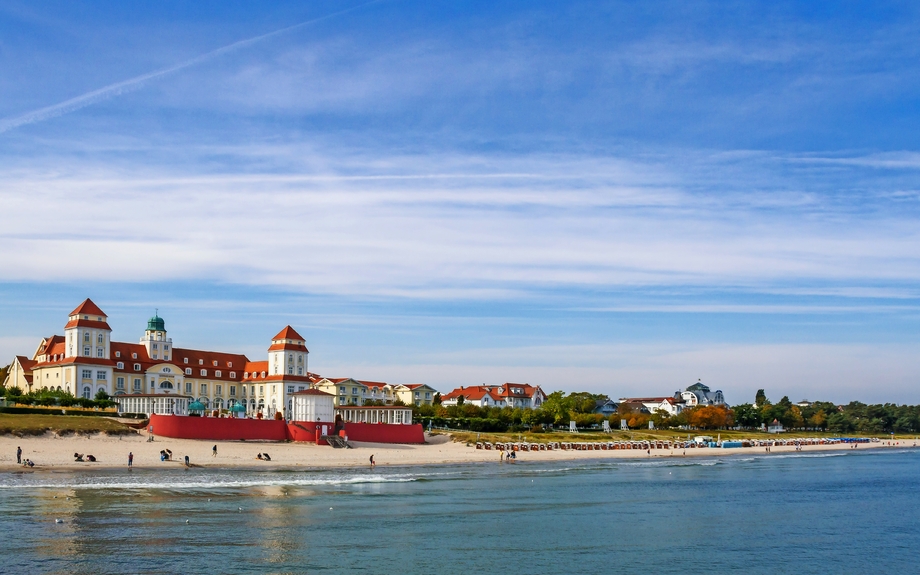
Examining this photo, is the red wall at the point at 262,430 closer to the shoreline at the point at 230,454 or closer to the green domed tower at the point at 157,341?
the shoreline at the point at 230,454

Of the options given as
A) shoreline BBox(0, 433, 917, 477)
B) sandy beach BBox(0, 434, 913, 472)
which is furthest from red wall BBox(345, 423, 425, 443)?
sandy beach BBox(0, 434, 913, 472)

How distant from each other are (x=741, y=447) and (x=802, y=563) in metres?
89.6

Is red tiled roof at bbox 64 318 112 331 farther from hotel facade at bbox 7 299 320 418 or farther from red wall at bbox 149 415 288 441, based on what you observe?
red wall at bbox 149 415 288 441

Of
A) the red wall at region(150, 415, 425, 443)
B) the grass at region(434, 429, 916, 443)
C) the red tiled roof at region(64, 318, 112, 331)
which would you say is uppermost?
the red tiled roof at region(64, 318, 112, 331)

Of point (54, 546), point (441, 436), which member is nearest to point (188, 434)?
point (441, 436)

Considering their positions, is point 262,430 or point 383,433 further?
point 383,433

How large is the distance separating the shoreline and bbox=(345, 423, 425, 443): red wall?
41.6 inches

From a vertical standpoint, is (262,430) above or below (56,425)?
below

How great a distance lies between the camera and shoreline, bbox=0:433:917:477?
58.5 meters

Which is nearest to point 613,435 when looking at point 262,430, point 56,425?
point 262,430

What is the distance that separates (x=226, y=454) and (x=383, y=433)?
20.7m

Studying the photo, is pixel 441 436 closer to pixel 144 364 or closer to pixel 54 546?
pixel 144 364

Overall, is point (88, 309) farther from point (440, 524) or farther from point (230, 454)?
point (440, 524)

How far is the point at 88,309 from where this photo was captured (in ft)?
322
